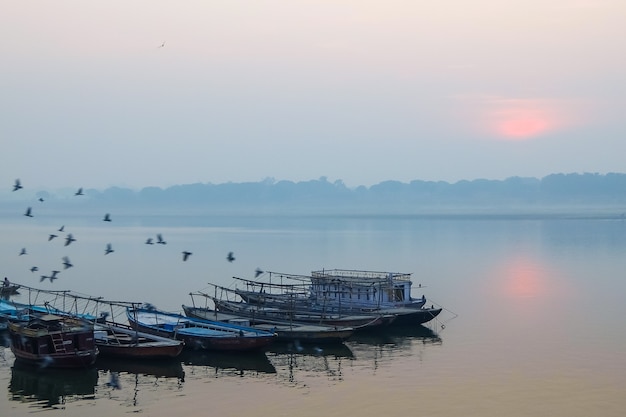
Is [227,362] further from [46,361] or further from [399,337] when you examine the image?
[399,337]

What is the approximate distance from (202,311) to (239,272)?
33302mm

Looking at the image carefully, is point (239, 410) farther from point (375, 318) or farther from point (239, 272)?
point (239, 272)

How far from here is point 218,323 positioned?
1542 inches

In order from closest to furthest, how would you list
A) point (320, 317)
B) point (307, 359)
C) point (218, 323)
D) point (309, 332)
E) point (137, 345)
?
point (137, 345) → point (307, 359) → point (309, 332) → point (218, 323) → point (320, 317)

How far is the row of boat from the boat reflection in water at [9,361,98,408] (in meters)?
0.45

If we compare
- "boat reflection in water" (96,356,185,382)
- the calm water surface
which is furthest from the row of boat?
the calm water surface

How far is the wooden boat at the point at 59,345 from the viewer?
3244 cm

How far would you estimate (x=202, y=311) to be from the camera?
44.4m

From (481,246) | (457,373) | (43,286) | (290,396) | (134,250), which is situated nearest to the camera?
(290,396)

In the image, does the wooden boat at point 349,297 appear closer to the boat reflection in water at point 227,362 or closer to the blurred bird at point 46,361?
the boat reflection in water at point 227,362

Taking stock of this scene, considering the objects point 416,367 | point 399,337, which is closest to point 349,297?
point 399,337

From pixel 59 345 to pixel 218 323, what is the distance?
29.1ft

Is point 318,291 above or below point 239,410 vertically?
above

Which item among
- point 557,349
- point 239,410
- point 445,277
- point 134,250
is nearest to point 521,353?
point 557,349
